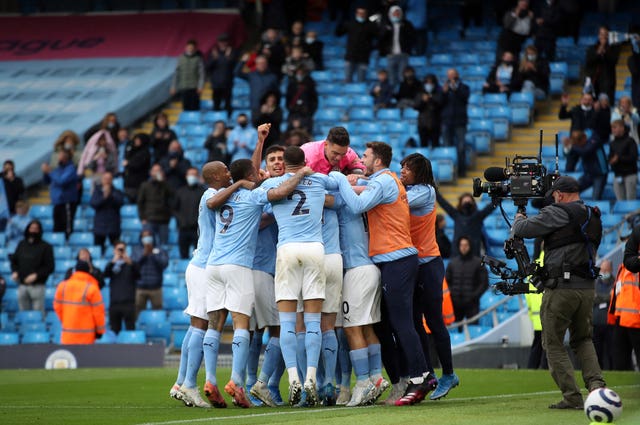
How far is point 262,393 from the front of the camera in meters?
11.9

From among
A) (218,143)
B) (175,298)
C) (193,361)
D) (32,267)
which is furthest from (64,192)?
(193,361)

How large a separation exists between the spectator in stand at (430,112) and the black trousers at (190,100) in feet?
18.9

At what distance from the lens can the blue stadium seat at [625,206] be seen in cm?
2167

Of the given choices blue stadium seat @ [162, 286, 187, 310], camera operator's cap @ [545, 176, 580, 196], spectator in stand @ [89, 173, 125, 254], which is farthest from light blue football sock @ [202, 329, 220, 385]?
spectator in stand @ [89, 173, 125, 254]

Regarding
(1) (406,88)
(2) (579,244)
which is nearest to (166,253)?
(1) (406,88)

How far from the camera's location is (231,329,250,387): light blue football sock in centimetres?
1161

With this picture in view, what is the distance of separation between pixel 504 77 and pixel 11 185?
32.5 feet

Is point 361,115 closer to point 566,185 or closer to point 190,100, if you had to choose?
point 190,100

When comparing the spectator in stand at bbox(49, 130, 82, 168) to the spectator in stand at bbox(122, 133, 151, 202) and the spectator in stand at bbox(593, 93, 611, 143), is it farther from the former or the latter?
the spectator in stand at bbox(593, 93, 611, 143)

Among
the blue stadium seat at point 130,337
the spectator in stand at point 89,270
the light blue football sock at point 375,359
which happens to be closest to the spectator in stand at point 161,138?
the spectator in stand at point 89,270

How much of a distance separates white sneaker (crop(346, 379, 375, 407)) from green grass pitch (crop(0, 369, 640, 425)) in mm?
317

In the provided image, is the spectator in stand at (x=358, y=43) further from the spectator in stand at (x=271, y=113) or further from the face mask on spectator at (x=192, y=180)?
the face mask on spectator at (x=192, y=180)

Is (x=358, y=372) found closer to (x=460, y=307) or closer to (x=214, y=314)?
(x=214, y=314)

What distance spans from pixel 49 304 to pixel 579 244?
15001 millimetres
